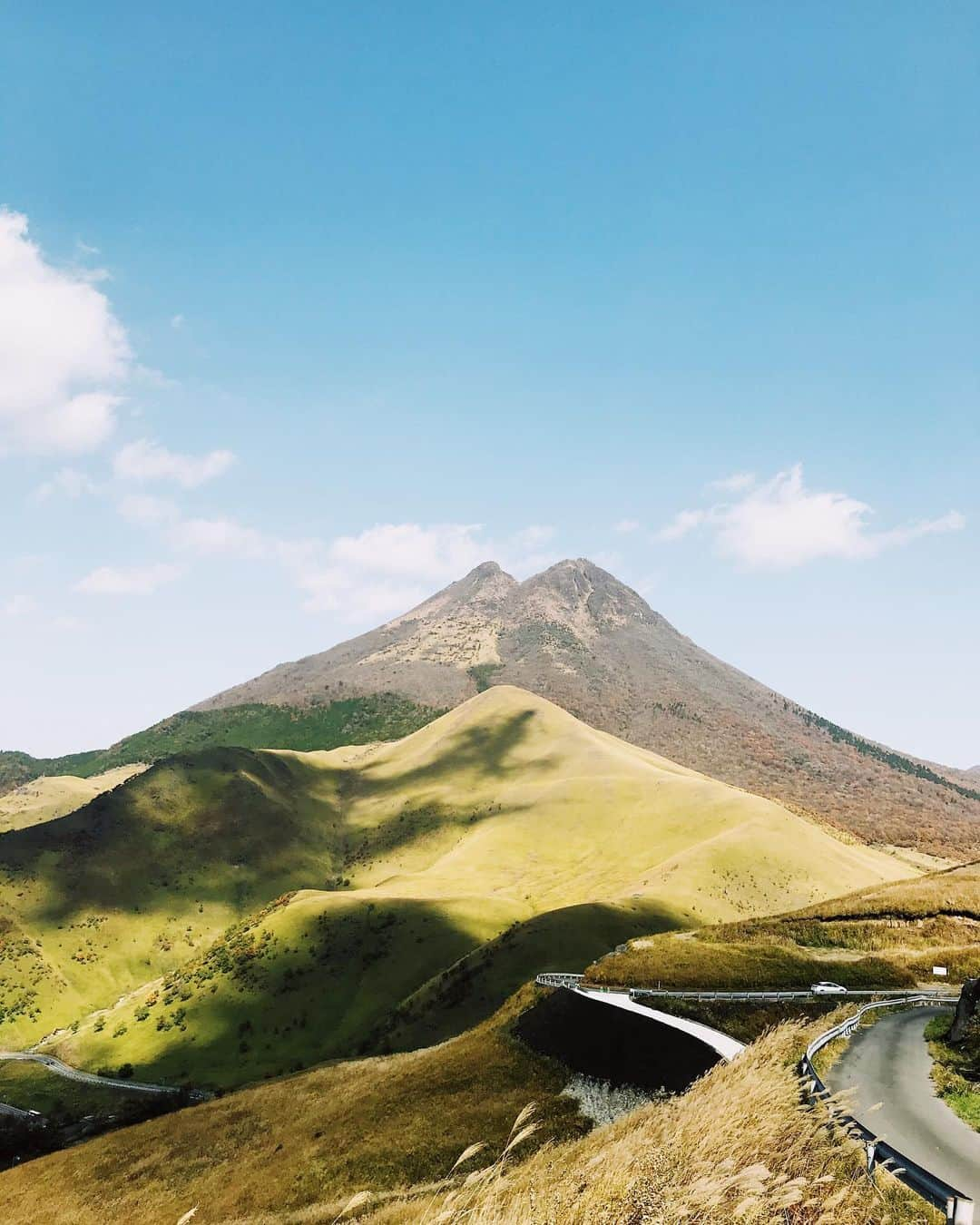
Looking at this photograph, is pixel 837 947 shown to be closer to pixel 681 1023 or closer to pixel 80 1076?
pixel 681 1023

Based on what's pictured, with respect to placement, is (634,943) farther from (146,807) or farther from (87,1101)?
(146,807)

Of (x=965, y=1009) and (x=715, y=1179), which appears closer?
(x=715, y=1179)

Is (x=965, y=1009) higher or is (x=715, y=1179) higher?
(x=715, y=1179)

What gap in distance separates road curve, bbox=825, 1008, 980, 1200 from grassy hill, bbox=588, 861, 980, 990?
18274 mm

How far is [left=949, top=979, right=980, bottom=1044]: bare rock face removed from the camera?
2709 cm

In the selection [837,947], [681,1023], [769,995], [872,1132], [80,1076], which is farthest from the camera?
[80,1076]

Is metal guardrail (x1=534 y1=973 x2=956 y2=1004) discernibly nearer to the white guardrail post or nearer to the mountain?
the white guardrail post

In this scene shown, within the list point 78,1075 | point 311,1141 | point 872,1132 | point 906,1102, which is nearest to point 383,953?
point 78,1075

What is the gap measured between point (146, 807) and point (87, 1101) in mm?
97070

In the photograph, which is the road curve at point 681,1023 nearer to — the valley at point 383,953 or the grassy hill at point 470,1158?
the valley at point 383,953

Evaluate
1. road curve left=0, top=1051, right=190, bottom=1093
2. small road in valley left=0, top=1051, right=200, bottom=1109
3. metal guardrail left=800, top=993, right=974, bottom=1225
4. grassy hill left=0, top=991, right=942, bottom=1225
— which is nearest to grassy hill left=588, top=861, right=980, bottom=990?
grassy hill left=0, top=991, right=942, bottom=1225

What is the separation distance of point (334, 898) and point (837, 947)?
8613cm

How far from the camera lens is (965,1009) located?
27.4 metres

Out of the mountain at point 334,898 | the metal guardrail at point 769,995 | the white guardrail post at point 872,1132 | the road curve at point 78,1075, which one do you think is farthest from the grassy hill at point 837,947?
the road curve at point 78,1075
